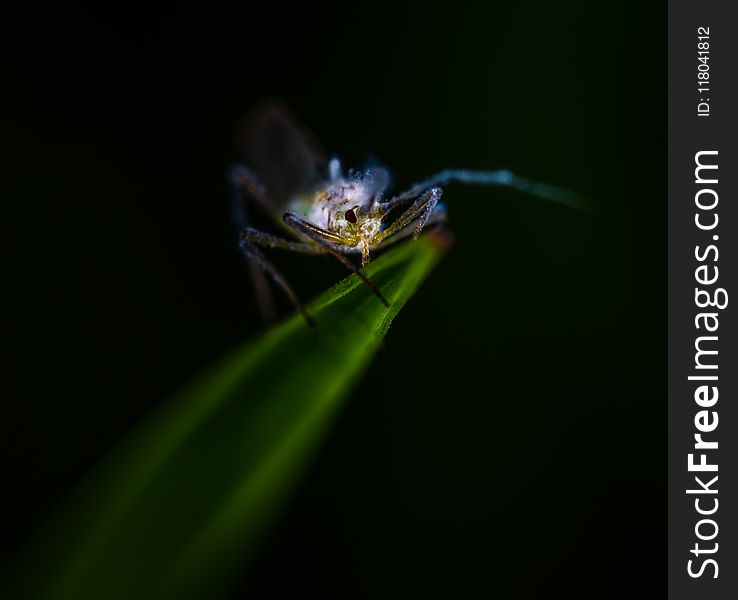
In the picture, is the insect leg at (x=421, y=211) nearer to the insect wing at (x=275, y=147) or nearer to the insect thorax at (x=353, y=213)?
the insect thorax at (x=353, y=213)

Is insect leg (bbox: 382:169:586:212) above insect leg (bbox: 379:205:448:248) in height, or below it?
above

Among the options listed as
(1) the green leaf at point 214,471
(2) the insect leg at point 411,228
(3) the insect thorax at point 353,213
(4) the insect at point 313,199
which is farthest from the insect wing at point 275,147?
(1) the green leaf at point 214,471

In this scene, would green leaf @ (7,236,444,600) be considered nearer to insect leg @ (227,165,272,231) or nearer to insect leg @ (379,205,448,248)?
insect leg @ (379,205,448,248)

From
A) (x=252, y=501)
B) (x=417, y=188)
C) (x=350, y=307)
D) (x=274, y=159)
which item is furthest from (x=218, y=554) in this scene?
(x=274, y=159)

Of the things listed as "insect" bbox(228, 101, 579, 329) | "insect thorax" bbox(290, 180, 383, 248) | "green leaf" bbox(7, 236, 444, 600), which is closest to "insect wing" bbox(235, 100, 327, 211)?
"insect" bbox(228, 101, 579, 329)

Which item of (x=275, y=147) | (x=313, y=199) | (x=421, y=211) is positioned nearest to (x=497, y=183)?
(x=313, y=199)
